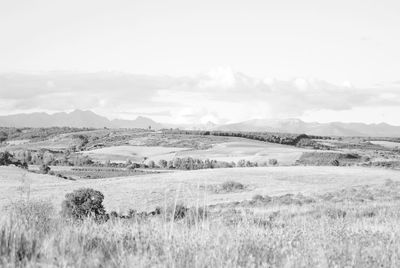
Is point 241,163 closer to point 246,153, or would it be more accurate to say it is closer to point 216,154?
point 246,153

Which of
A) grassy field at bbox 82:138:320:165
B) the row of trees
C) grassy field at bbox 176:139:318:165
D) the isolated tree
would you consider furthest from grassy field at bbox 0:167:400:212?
grassy field at bbox 82:138:320:165

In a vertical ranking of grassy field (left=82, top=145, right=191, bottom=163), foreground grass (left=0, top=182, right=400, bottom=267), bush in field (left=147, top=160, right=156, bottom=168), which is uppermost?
foreground grass (left=0, top=182, right=400, bottom=267)

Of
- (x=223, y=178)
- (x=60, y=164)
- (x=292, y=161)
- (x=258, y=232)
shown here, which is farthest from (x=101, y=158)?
(x=258, y=232)

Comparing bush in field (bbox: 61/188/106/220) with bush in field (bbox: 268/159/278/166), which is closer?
bush in field (bbox: 61/188/106/220)

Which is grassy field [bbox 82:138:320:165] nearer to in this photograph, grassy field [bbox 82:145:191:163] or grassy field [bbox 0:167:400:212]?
grassy field [bbox 82:145:191:163]

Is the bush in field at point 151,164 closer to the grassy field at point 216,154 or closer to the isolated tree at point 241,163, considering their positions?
the grassy field at point 216,154

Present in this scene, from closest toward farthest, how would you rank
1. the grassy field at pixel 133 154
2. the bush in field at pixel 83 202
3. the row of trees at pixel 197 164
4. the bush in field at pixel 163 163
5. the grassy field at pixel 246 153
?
the bush in field at pixel 83 202 → the row of trees at pixel 197 164 → the bush in field at pixel 163 163 → the grassy field at pixel 246 153 → the grassy field at pixel 133 154

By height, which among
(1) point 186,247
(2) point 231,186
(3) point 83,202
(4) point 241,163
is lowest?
(4) point 241,163

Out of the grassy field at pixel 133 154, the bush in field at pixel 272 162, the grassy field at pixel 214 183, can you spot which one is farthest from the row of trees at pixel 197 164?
the grassy field at pixel 214 183

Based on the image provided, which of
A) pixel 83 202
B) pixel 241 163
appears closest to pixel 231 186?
pixel 83 202

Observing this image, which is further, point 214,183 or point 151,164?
point 151,164

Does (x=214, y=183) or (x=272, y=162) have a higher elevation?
(x=214, y=183)

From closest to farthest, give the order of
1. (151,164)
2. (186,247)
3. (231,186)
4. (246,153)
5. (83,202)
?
(186,247) < (83,202) < (231,186) < (151,164) < (246,153)

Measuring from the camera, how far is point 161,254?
811 centimetres
